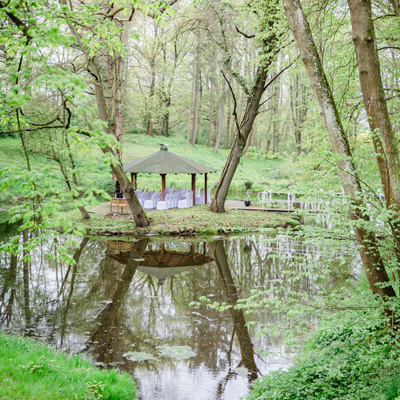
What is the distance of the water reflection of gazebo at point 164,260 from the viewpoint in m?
10.1

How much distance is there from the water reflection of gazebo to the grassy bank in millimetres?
1483

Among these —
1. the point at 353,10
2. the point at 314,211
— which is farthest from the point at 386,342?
the point at 353,10

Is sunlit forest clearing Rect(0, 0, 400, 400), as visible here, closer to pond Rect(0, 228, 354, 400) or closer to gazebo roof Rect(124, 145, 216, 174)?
pond Rect(0, 228, 354, 400)

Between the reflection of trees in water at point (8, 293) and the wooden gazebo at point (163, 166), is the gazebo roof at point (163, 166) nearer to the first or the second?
the wooden gazebo at point (163, 166)

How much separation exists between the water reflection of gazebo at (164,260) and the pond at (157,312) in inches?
1.1

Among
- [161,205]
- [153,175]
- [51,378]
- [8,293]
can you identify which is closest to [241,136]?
[161,205]

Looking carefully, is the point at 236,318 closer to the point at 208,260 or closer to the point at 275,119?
the point at 208,260

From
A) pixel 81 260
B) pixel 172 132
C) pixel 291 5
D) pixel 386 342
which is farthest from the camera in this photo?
pixel 172 132

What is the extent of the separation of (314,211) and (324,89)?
1.65 metres

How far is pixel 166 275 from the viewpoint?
9.73 meters

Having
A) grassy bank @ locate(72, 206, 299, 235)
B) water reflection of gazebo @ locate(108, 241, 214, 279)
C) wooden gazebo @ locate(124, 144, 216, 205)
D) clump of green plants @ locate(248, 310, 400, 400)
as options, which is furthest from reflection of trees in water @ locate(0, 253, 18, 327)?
wooden gazebo @ locate(124, 144, 216, 205)

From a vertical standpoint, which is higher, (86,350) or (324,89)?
(324,89)

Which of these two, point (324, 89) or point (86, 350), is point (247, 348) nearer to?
point (86, 350)

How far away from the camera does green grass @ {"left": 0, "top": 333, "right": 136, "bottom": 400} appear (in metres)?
3.90
